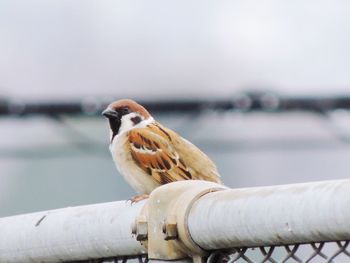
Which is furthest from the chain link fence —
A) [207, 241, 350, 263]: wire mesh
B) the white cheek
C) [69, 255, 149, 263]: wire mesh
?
the white cheek

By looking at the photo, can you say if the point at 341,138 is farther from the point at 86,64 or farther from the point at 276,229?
the point at 276,229

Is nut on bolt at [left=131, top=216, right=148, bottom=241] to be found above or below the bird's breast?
below

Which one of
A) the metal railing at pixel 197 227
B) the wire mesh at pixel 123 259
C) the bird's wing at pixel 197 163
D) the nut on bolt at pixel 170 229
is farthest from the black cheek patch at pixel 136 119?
the nut on bolt at pixel 170 229

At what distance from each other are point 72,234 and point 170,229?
0.39 metres

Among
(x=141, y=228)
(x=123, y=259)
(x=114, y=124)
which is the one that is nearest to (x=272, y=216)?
(x=141, y=228)

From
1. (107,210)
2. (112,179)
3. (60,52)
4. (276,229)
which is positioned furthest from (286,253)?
(60,52)

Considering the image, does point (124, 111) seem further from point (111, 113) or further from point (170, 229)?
point (170, 229)

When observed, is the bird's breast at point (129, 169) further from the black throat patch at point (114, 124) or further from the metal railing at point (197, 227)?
the metal railing at point (197, 227)

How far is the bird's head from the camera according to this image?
518 cm

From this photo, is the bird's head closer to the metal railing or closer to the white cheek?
the white cheek

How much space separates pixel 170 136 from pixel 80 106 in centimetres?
353

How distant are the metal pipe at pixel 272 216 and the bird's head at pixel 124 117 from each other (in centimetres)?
293

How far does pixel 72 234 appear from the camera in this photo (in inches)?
102

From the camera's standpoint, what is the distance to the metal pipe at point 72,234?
2.50 metres
